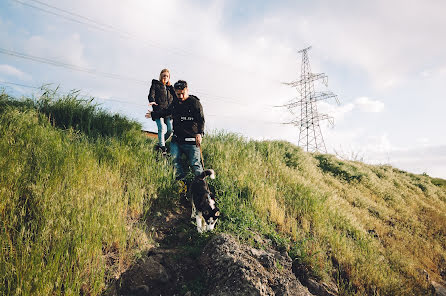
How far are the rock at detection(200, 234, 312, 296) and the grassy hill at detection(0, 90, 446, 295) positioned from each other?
1.66 feet

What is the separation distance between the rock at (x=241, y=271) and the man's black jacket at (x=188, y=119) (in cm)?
219

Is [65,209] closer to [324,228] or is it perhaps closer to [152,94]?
[152,94]

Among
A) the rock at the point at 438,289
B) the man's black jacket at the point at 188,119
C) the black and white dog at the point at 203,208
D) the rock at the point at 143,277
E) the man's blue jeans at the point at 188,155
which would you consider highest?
the man's black jacket at the point at 188,119

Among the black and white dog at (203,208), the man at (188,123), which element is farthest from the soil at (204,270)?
the man at (188,123)

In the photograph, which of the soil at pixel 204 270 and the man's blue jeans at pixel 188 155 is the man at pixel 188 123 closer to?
the man's blue jeans at pixel 188 155

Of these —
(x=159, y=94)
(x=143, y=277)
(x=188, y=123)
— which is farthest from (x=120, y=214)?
(x=159, y=94)

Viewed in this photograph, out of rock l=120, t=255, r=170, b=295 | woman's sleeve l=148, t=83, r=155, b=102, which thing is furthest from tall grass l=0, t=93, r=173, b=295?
woman's sleeve l=148, t=83, r=155, b=102

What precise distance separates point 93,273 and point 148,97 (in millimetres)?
4942

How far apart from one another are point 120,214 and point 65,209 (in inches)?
26.1

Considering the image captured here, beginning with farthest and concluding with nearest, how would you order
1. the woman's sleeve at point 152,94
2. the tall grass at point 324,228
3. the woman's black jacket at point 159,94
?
the woman's black jacket at point 159,94
the woman's sleeve at point 152,94
the tall grass at point 324,228

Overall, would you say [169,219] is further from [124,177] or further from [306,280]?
[306,280]

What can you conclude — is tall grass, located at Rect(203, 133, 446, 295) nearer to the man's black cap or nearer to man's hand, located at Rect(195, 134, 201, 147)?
man's hand, located at Rect(195, 134, 201, 147)

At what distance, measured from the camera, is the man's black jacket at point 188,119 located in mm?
4785

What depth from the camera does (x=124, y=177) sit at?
4172mm
